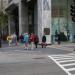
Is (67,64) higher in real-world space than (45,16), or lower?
lower

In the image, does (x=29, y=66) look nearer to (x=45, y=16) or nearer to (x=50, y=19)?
(x=45, y=16)

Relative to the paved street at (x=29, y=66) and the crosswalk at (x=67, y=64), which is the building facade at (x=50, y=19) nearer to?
the paved street at (x=29, y=66)

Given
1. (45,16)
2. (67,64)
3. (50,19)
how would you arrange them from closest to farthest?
(67,64), (45,16), (50,19)

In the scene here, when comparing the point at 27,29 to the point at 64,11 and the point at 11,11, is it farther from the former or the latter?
the point at 11,11

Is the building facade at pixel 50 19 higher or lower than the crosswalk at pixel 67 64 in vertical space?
higher

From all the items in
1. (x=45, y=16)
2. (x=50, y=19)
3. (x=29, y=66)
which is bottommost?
(x=29, y=66)

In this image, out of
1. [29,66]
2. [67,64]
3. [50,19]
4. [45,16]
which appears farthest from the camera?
[50,19]

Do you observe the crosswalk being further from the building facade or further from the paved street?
Result: the building facade

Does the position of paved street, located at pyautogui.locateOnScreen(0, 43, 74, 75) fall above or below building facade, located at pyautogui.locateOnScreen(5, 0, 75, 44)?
below

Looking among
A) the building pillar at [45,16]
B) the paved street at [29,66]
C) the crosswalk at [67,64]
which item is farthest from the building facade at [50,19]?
the crosswalk at [67,64]

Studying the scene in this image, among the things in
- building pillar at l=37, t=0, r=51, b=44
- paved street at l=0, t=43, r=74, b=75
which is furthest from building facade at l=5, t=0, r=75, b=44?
paved street at l=0, t=43, r=74, b=75

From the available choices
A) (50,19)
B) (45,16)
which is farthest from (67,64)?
(50,19)

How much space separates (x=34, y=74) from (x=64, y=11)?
37.1 m

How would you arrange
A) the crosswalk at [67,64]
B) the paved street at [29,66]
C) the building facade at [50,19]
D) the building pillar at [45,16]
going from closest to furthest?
the paved street at [29,66], the crosswalk at [67,64], the building pillar at [45,16], the building facade at [50,19]
